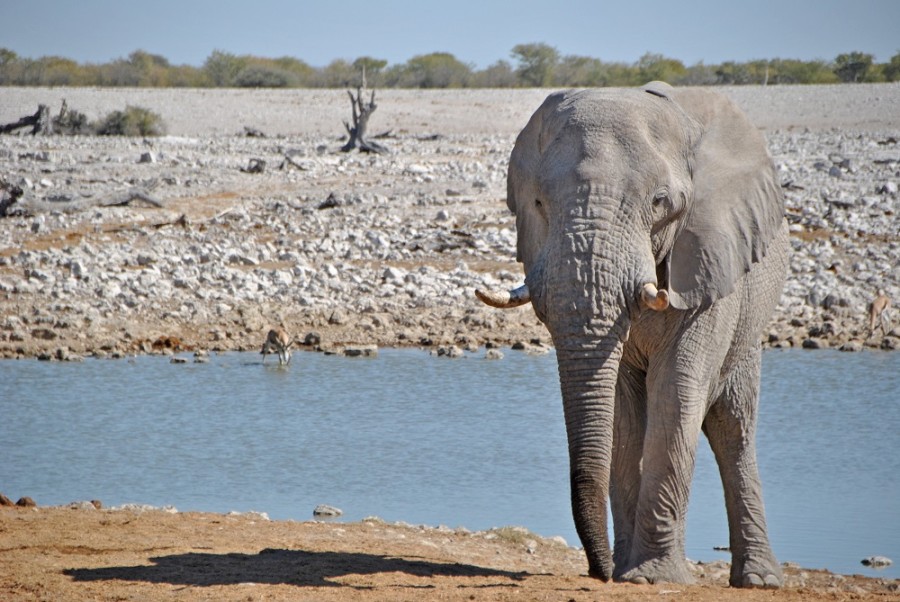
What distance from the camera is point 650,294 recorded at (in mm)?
4707

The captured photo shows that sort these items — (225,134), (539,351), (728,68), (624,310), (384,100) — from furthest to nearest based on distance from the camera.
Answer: (728,68) < (384,100) < (225,134) < (539,351) < (624,310)

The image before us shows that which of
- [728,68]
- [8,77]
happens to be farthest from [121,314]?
[728,68]

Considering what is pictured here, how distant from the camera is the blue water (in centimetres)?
781

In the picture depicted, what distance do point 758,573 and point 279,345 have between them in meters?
6.40

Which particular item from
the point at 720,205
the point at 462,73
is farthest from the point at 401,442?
the point at 462,73

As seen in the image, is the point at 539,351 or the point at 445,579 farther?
the point at 539,351

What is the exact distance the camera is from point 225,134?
27422 mm

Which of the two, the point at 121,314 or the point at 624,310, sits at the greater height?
the point at 624,310

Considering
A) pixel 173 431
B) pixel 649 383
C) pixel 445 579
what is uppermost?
pixel 649 383

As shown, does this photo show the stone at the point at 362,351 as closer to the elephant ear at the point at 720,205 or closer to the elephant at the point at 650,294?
the elephant at the point at 650,294

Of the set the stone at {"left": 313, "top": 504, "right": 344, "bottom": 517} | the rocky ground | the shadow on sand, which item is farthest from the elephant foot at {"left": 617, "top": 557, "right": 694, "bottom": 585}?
the rocky ground

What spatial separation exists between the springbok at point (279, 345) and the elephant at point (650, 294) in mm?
6148

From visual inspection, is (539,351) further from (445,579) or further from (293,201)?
(445,579)

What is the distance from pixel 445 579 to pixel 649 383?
1.11 meters
